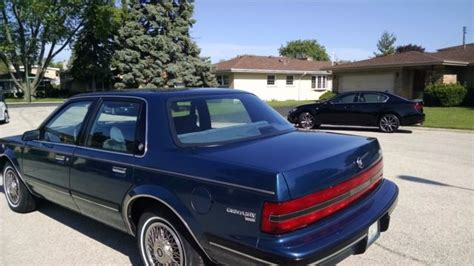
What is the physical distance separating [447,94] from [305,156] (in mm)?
23034

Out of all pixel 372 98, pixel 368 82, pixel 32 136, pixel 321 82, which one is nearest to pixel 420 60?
pixel 368 82

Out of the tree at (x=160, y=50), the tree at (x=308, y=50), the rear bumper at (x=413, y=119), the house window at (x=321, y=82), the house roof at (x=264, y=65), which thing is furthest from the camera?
the tree at (x=308, y=50)

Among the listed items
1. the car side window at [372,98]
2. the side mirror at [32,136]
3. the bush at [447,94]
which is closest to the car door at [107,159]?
the side mirror at [32,136]

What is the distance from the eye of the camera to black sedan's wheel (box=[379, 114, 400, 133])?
1368 centimetres

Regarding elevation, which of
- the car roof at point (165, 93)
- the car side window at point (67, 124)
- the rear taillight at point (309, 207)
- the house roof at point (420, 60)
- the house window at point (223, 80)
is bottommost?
the rear taillight at point (309, 207)

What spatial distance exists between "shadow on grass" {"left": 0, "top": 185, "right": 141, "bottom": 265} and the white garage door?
25.5 m

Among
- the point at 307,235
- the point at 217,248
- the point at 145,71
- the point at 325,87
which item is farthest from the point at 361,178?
the point at 325,87

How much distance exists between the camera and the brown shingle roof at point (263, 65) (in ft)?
115

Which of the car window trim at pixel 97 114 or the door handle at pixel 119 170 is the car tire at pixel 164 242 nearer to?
the door handle at pixel 119 170

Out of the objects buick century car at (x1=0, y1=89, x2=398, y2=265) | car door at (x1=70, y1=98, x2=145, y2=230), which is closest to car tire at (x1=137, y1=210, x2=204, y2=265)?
buick century car at (x1=0, y1=89, x2=398, y2=265)

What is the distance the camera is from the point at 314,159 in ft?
9.77

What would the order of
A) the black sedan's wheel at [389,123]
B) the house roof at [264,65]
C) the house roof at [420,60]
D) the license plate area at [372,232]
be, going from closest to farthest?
the license plate area at [372,232] → the black sedan's wheel at [389,123] → the house roof at [420,60] → the house roof at [264,65]

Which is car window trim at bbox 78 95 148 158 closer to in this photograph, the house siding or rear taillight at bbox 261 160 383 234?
rear taillight at bbox 261 160 383 234

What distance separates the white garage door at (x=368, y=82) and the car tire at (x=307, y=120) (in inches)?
568
